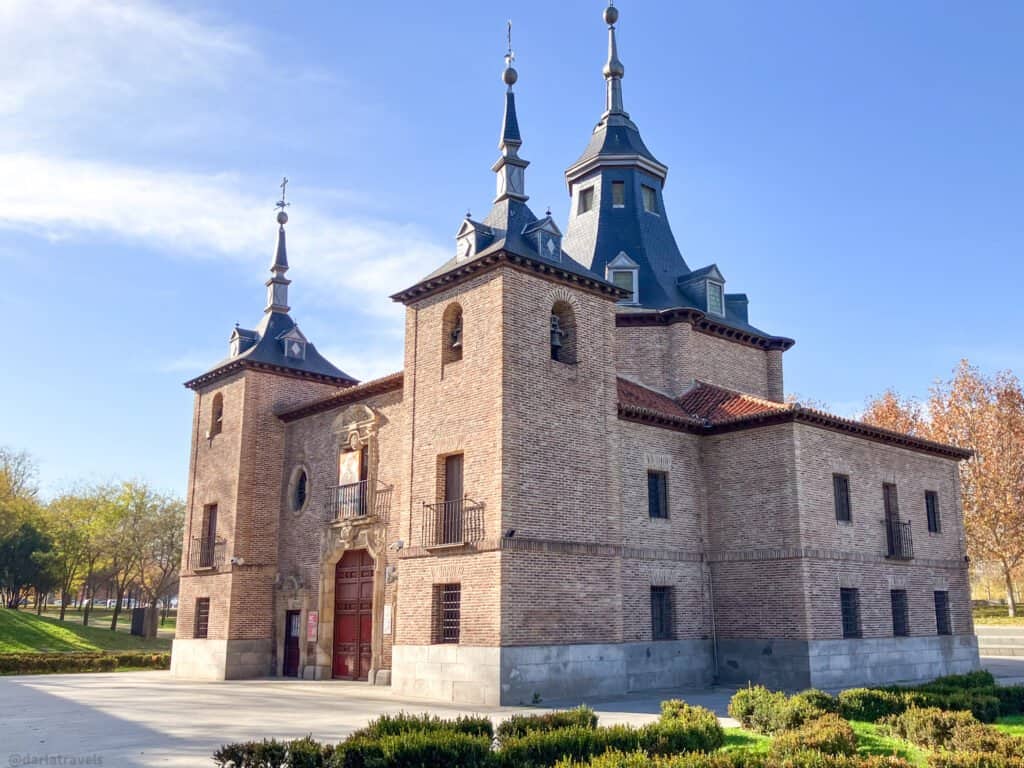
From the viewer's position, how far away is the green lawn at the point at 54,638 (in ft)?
121

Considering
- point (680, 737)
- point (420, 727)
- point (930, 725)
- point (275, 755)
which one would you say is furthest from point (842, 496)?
point (275, 755)

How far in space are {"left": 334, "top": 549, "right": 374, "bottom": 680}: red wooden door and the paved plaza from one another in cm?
100

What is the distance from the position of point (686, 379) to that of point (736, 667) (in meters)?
7.89

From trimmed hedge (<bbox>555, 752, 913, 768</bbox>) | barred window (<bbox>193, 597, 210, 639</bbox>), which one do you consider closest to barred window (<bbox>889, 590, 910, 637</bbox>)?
trimmed hedge (<bbox>555, 752, 913, 768</bbox>)

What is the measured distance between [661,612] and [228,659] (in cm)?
1204

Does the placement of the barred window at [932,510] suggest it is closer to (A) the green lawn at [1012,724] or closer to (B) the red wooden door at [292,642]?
(A) the green lawn at [1012,724]

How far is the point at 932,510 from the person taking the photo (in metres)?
25.7

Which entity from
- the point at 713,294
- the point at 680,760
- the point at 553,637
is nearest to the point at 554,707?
the point at 553,637

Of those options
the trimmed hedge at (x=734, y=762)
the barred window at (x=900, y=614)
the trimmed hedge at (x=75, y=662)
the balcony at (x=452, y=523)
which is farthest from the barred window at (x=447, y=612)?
the trimmed hedge at (x=75, y=662)

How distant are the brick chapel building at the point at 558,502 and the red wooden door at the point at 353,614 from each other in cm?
7

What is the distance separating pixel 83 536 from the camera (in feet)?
156

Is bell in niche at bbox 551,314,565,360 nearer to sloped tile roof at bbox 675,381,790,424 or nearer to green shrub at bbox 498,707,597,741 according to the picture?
sloped tile roof at bbox 675,381,790,424

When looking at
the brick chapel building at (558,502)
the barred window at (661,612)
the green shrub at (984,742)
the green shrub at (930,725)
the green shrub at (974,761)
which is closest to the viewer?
the green shrub at (974,761)

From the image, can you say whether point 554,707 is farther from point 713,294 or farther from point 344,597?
point 713,294
